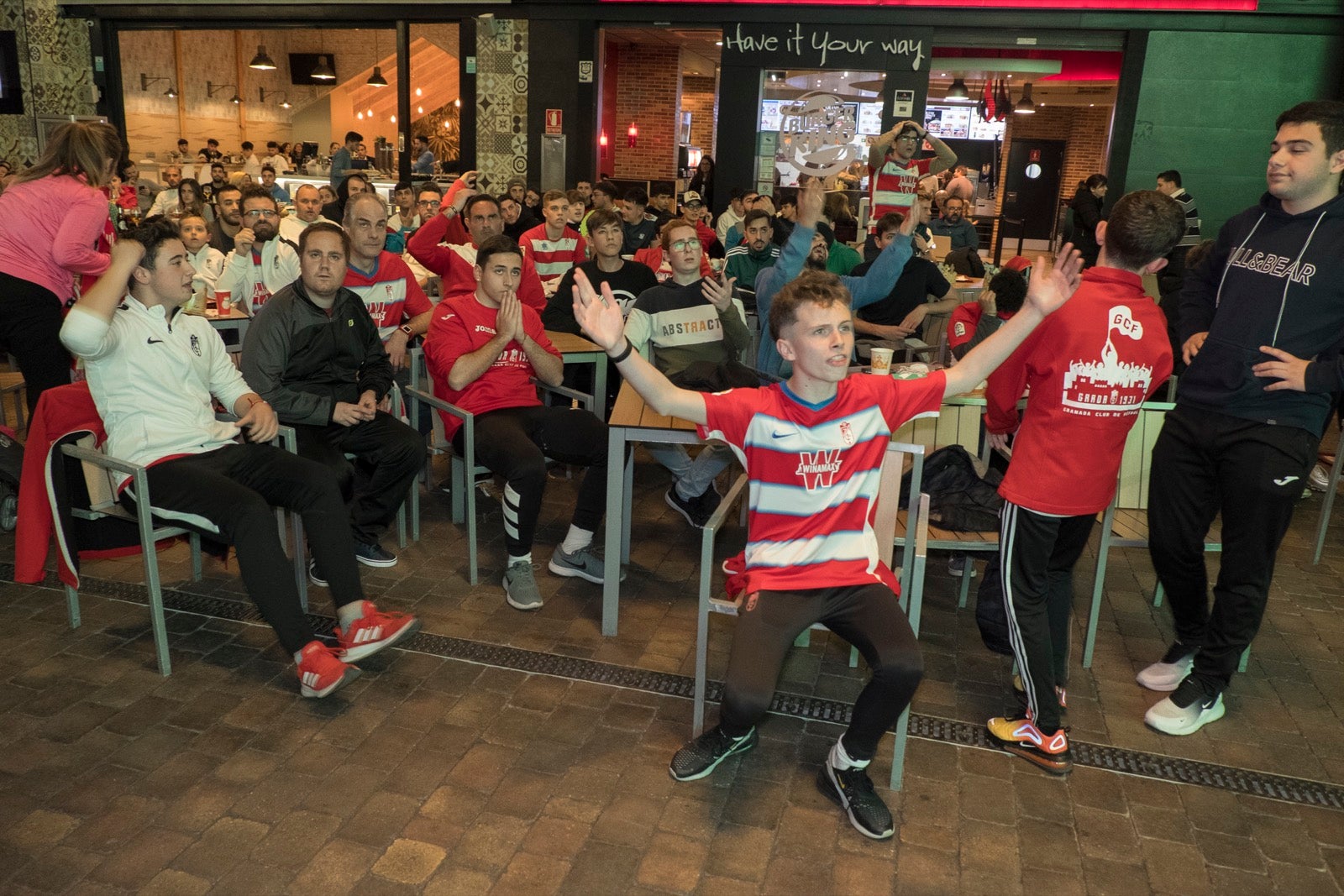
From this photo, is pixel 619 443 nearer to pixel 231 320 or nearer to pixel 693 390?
pixel 693 390

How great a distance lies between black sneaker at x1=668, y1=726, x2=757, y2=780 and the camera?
2881 mm

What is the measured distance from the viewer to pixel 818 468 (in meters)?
2.74

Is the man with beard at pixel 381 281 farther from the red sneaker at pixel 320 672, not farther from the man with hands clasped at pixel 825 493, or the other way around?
the man with hands clasped at pixel 825 493

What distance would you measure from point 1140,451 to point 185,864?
3293 millimetres

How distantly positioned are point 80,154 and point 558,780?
3286 millimetres

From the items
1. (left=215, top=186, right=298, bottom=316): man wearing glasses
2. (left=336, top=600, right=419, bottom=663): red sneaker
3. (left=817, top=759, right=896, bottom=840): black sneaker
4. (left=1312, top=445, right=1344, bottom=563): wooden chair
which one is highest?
(left=215, top=186, right=298, bottom=316): man wearing glasses

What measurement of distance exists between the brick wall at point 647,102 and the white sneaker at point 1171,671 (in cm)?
1288

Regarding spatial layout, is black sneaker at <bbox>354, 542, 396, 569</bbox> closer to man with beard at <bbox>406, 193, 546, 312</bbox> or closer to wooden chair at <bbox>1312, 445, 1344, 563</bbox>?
man with beard at <bbox>406, 193, 546, 312</bbox>

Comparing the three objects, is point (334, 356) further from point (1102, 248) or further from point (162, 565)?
point (1102, 248)

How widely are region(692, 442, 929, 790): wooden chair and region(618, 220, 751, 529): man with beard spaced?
1411 mm

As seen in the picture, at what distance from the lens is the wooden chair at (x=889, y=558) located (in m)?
2.81

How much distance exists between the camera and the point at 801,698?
338 centimetres

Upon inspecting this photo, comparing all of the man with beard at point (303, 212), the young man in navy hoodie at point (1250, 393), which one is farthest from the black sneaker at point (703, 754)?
the man with beard at point (303, 212)

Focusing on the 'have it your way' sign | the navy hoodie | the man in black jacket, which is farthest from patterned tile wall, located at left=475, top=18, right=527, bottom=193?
the navy hoodie
